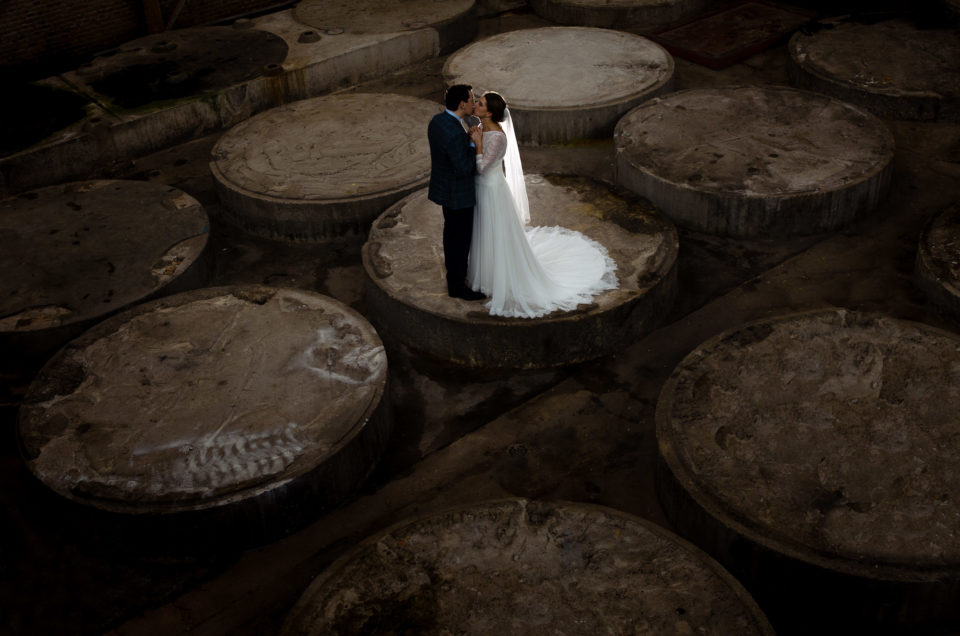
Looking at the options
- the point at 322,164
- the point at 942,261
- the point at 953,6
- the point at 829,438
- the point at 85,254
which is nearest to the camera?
the point at 829,438

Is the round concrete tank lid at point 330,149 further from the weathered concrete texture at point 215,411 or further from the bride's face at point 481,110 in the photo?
the bride's face at point 481,110

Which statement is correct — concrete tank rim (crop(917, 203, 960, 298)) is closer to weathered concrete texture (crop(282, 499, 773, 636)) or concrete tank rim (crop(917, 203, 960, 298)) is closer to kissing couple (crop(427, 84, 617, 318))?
kissing couple (crop(427, 84, 617, 318))

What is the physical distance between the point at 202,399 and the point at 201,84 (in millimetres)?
4609

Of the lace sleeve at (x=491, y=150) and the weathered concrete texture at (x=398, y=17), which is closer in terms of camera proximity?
the lace sleeve at (x=491, y=150)

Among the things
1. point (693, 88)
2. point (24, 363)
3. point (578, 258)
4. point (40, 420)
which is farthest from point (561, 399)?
point (693, 88)

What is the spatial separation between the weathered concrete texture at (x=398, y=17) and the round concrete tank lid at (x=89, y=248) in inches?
138

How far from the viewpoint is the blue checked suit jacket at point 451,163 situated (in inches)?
195

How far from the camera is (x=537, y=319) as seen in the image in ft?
17.4

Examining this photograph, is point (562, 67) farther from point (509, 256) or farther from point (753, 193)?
point (509, 256)

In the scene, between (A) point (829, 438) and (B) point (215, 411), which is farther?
(B) point (215, 411)

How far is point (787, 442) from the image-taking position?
14.1 ft

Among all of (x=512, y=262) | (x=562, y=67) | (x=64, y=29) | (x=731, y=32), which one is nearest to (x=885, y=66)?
(x=731, y=32)

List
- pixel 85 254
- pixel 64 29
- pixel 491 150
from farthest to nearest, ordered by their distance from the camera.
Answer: pixel 64 29 < pixel 85 254 < pixel 491 150

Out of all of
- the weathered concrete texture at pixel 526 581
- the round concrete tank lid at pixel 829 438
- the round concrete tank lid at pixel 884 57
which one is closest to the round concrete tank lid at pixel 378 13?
the round concrete tank lid at pixel 884 57
